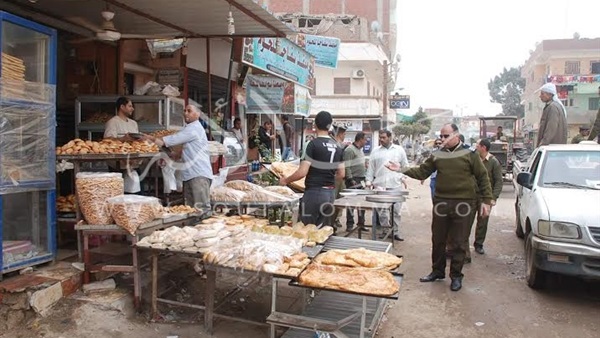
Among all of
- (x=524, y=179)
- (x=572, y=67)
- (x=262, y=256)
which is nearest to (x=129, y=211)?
(x=262, y=256)

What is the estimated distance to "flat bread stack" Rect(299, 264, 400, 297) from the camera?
3623 mm

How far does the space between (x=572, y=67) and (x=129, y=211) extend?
48.3 metres

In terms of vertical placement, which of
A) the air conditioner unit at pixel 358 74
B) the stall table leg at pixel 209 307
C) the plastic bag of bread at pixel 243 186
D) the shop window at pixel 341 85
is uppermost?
the air conditioner unit at pixel 358 74

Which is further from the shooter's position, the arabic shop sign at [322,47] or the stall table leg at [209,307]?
the arabic shop sign at [322,47]

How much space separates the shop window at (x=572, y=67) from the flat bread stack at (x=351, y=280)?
47.6 meters

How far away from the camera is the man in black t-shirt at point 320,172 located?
5.53 meters

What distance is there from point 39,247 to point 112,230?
0.92 meters

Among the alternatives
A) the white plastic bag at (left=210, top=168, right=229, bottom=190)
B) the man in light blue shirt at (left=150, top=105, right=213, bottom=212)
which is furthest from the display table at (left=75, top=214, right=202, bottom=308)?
the white plastic bag at (left=210, top=168, right=229, bottom=190)

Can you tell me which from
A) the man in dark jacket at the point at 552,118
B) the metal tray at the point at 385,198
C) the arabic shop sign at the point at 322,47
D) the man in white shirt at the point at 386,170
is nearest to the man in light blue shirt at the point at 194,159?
the metal tray at the point at 385,198

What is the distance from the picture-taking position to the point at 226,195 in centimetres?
679

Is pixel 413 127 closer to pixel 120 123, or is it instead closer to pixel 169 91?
pixel 169 91

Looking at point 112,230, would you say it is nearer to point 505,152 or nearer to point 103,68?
point 103,68

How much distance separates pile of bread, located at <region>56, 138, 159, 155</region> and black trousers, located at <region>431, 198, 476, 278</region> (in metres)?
3.68

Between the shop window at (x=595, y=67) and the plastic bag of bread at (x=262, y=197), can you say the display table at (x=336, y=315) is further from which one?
the shop window at (x=595, y=67)
